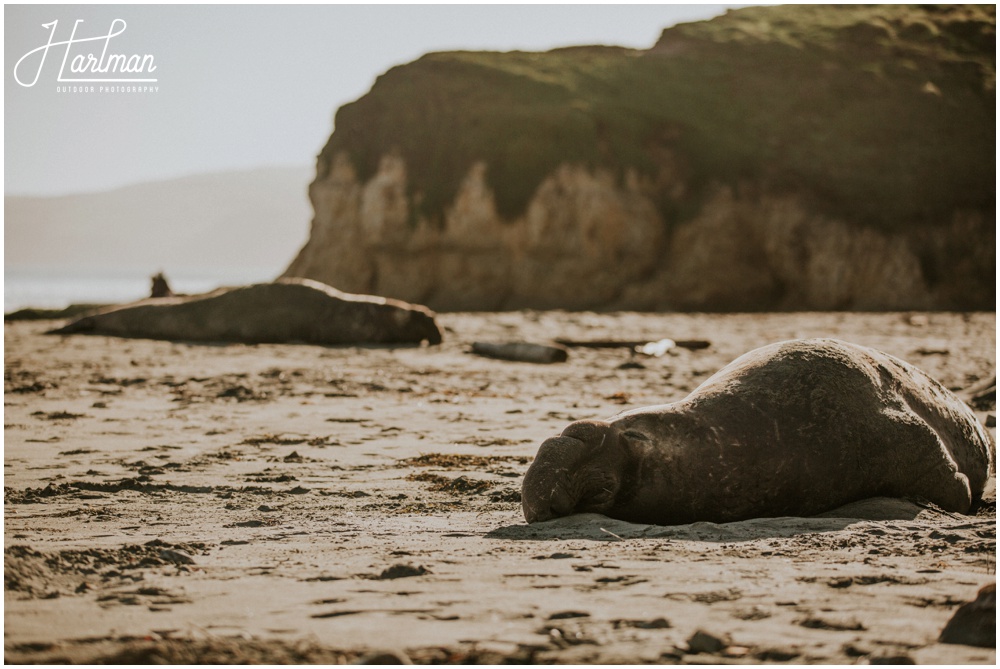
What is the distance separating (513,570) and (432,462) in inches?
97.2

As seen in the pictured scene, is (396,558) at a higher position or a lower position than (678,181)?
lower

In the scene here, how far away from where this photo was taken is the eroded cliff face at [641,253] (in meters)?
29.8

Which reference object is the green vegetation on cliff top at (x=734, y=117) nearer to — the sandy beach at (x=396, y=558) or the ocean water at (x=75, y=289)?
the ocean water at (x=75, y=289)

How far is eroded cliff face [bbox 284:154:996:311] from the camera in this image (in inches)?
1173

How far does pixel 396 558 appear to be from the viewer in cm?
365

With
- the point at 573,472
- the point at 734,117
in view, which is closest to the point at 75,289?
the point at 734,117

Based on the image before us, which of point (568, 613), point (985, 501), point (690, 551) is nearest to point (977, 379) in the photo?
point (985, 501)

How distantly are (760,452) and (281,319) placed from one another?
31.4 feet

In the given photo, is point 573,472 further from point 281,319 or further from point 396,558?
point 281,319

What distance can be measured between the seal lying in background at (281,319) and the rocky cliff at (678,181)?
673 inches

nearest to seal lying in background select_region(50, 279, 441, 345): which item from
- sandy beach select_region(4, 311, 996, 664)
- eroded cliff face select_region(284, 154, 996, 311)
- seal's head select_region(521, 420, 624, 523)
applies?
sandy beach select_region(4, 311, 996, 664)

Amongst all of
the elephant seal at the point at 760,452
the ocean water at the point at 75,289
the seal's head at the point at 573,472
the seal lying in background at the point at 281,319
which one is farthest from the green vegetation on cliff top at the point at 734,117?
the seal's head at the point at 573,472

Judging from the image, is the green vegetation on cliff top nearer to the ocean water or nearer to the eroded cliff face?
the eroded cliff face

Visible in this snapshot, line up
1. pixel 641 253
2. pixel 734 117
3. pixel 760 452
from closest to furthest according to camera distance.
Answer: pixel 760 452 → pixel 641 253 → pixel 734 117
